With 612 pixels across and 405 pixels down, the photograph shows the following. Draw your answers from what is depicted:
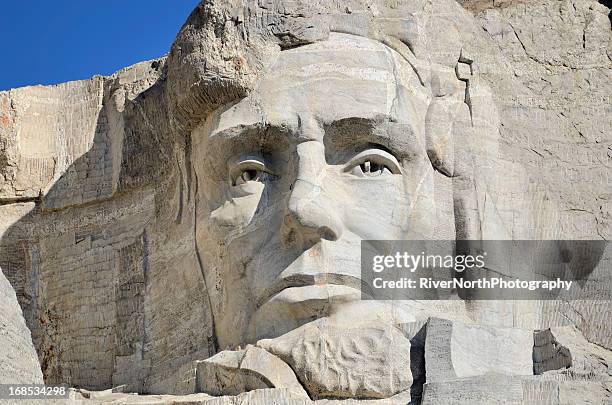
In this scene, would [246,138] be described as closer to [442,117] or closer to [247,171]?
[247,171]

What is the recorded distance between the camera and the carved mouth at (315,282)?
391 inches

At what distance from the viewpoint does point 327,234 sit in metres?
9.99

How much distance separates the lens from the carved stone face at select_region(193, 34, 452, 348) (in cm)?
998

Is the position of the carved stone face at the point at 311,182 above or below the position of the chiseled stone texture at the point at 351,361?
above

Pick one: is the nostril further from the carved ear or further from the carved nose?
the carved ear

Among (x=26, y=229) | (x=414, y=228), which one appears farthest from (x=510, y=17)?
(x=26, y=229)

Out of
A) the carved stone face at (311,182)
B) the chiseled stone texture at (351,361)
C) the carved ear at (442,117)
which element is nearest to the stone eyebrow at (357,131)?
the carved stone face at (311,182)

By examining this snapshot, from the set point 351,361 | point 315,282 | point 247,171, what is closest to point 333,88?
point 247,171

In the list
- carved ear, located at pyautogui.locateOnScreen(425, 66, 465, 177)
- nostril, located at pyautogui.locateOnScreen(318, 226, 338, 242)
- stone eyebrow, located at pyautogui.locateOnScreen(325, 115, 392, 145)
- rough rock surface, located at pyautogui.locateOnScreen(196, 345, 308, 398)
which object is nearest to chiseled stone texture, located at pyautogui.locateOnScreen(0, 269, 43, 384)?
rough rock surface, located at pyautogui.locateOnScreen(196, 345, 308, 398)

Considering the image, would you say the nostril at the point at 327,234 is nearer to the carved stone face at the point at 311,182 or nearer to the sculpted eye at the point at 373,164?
the carved stone face at the point at 311,182

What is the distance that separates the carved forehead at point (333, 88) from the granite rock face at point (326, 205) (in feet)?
0.04

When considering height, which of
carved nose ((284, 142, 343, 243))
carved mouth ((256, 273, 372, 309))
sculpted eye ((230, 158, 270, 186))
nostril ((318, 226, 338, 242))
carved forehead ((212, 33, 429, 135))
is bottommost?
carved mouth ((256, 273, 372, 309))

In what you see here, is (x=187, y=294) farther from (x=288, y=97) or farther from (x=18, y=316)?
(x=18, y=316)

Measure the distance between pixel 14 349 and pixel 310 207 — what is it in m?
2.13
